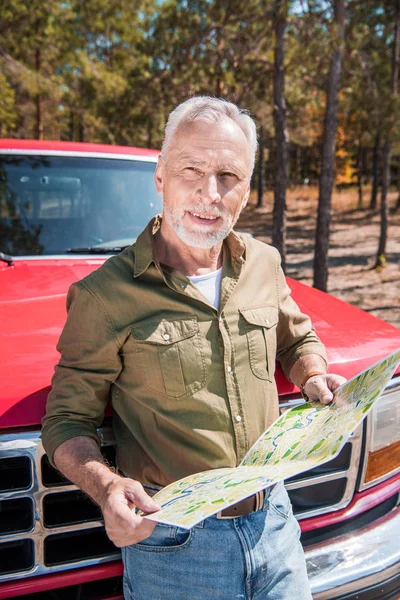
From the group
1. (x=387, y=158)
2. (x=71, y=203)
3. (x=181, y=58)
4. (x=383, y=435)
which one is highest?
(x=181, y=58)

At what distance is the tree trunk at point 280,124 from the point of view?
375 inches

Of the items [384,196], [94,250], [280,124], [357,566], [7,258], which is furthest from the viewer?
[384,196]

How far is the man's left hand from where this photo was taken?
6.21 ft

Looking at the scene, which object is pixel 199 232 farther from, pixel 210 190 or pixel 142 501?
pixel 142 501

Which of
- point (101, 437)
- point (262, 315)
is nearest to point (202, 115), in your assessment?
point (262, 315)

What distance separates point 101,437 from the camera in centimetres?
177

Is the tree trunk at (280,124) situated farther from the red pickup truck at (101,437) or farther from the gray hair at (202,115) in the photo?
the gray hair at (202,115)

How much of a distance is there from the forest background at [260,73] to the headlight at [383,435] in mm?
4378

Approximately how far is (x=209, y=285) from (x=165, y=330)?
11.2 inches

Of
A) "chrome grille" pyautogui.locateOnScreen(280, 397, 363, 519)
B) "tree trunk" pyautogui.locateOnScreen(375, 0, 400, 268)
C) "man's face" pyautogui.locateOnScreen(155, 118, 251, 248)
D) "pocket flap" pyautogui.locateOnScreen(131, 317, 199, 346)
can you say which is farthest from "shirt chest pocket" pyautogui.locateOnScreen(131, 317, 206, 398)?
"tree trunk" pyautogui.locateOnScreen(375, 0, 400, 268)

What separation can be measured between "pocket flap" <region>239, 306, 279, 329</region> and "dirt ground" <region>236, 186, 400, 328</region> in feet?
23.9

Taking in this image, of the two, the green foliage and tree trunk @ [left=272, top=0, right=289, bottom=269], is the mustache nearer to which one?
the green foliage

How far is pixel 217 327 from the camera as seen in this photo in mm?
1811

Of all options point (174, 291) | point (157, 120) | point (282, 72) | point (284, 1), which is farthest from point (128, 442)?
point (157, 120)
